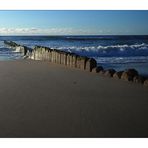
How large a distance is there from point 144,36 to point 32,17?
1.36 m

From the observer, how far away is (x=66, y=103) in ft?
→ 10.7

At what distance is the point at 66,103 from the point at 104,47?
35.8 inches

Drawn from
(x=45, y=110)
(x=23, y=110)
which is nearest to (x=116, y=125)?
(x=45, y=110)

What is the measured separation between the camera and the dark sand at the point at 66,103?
2.82 meters

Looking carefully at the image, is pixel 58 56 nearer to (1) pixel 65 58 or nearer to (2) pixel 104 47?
(1) pixel 65 58

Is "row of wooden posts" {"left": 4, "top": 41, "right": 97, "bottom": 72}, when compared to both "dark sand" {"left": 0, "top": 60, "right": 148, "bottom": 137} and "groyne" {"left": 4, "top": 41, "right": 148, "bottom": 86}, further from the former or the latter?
"dark sand" {"left": 0, "top": 60, "right": 148, "bottom": 137}

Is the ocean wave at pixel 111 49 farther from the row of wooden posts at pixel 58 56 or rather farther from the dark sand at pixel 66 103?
the dark sand at pixel 66 103

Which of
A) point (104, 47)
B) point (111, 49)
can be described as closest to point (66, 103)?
point (104, 47)

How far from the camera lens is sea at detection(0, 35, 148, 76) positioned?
12.2 feet

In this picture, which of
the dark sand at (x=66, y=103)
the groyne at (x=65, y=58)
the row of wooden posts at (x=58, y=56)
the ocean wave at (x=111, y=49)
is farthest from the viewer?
the row of wooden posts at (x=58, y=56)

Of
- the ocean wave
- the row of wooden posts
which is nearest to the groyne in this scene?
the row of wooden posts

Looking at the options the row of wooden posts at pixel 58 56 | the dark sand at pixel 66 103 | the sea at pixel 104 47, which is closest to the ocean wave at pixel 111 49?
the sea at pixel 104 47

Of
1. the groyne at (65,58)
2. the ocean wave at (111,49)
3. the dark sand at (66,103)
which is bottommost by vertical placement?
the dark sand at (66,103)

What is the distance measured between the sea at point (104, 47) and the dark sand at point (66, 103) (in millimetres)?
225
